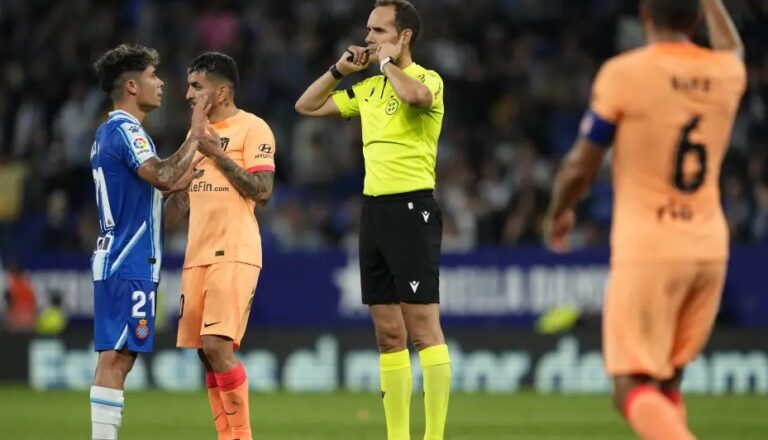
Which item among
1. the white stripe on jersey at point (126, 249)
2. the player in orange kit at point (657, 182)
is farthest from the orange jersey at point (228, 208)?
the player in orange kit at point (657, 182)

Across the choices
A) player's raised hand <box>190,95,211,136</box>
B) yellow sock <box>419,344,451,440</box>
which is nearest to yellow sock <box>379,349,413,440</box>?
yellow sock <box>419,344,451,440</box>

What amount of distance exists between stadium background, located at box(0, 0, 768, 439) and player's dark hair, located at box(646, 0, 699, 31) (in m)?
6.81

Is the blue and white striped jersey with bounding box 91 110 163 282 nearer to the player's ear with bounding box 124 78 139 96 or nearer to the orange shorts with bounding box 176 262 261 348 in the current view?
the player's ear with bounding box 124 78 139 96

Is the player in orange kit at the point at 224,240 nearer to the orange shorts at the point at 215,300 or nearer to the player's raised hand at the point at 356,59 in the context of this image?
the orange shorts at the point at 215,300

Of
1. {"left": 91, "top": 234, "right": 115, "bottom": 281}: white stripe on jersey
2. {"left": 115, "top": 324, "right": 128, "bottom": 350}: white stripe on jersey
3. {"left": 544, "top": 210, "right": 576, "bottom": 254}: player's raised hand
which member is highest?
{"left": 544, "top": 210, "right": 576, "bottom": 254}: player's raised hand

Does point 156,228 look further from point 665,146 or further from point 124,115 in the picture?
point 665,146

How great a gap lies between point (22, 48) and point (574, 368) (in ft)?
36.6

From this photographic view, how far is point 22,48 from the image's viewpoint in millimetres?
22844

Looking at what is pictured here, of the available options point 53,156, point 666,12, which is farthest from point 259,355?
point 666,12

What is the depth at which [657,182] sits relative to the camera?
5.78m

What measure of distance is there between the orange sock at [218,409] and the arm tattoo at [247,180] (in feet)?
3.58

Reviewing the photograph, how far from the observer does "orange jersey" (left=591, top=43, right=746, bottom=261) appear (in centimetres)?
575

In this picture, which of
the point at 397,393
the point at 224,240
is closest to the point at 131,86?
the point at 224,240

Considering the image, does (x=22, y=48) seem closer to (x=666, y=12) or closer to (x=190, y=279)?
(x=190, y=279)
